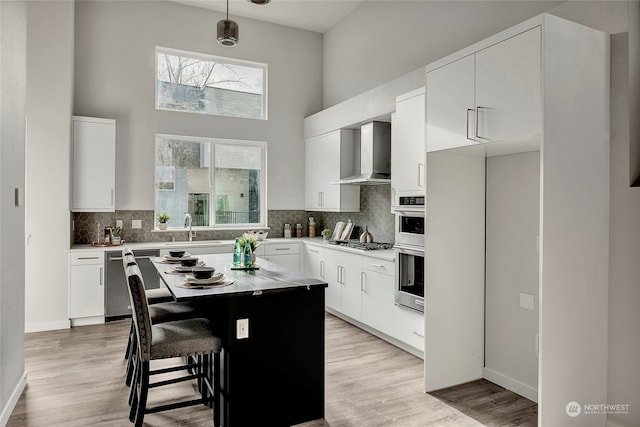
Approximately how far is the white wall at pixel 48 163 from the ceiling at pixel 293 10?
1.72 m

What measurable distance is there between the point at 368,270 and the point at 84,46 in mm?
4414

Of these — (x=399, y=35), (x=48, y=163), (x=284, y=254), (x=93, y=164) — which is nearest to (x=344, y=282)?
(x=284, y=254)

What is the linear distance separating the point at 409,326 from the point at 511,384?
3.16ft

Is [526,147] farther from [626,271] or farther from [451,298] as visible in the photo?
[451,298]

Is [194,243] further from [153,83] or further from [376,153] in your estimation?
[376,153]

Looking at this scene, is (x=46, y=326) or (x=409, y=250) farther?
(x=46, y=326)

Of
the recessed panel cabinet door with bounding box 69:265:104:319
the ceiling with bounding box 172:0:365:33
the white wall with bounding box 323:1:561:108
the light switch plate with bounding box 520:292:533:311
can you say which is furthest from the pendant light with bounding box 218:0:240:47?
the light switch plate with bounding box 520:292:533:311

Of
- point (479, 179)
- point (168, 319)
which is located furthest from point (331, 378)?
point (479, 179)

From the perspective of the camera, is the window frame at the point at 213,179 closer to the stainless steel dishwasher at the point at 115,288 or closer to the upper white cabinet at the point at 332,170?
the upper white cabinet at the point at 332,170

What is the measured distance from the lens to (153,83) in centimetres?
574

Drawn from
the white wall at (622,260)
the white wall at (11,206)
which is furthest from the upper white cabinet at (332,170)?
the white wall at (11,206)

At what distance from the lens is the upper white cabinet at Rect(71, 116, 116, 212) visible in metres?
5.03

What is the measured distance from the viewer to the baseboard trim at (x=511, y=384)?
3.05m

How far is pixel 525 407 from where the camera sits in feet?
9.67
